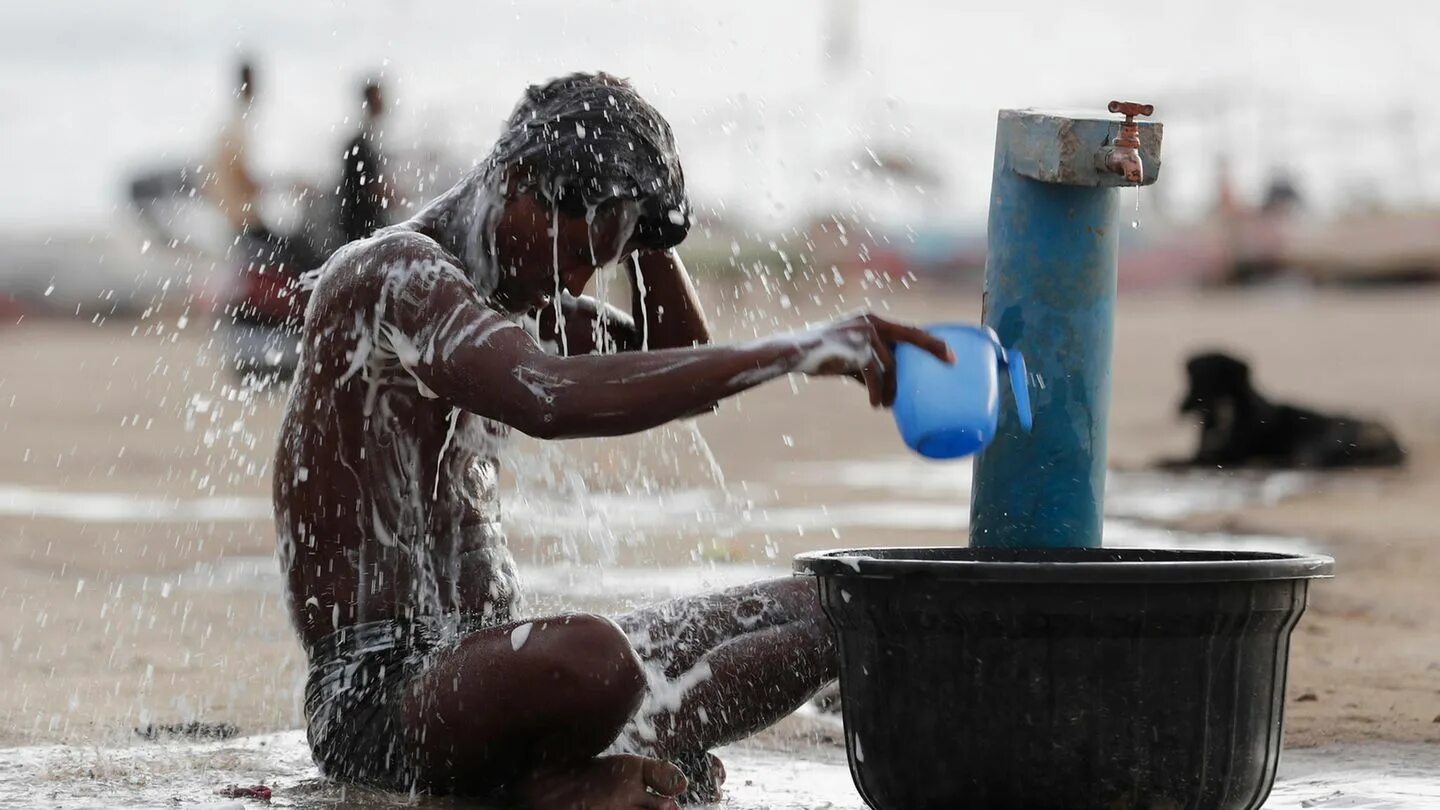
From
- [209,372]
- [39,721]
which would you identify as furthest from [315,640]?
[209,372]

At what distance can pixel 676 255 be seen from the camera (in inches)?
143

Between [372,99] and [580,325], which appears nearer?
[580,325]

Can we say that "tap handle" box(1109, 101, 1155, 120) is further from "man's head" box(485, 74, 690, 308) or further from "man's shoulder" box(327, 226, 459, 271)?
"man's shoulder" box(327, 226, 459, 271)

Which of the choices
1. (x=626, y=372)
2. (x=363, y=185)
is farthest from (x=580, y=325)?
(x=363, y=185)

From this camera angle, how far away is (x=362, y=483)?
124 inches

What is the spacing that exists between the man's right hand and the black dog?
8.76 m

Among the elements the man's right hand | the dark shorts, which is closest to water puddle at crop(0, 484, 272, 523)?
the dark shorts

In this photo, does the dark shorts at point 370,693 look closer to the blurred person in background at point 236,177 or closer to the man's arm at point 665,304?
the man's arm at point 665,304

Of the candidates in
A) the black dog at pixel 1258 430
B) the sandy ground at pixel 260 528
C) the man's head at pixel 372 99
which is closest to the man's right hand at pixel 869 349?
the sandy ground at pixel 260 528

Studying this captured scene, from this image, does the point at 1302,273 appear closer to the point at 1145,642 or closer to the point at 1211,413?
the point at 1211,413

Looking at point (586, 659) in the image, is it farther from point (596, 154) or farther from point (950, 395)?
point (596, 154)

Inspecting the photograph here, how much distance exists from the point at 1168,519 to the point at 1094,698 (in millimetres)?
6036

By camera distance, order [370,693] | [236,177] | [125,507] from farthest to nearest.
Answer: [236,177] < [125,507] < [370,693]

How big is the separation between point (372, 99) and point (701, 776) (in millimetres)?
8361
